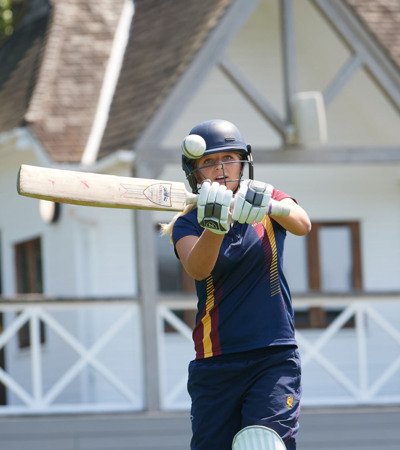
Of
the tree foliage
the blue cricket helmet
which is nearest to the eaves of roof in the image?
the tree foliage

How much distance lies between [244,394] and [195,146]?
1.05 metres

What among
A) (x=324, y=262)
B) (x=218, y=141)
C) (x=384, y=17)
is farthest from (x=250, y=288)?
(x=324, y=262)

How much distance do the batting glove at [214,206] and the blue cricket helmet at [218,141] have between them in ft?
1.73

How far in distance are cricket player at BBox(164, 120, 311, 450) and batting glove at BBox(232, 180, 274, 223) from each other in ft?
1.33

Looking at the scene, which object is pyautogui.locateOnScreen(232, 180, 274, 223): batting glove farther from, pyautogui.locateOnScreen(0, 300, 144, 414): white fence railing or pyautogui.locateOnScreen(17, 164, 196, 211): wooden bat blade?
pyautogui.locateOnScreen(0, 300, 144, 414): white fence railing

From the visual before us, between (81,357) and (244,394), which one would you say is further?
(81,357)

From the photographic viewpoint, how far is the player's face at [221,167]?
5723mm

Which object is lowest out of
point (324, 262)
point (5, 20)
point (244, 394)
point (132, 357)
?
point (132, 357)

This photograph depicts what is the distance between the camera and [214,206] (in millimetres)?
5172

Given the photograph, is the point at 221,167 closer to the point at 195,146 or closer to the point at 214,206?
the point at 195,146

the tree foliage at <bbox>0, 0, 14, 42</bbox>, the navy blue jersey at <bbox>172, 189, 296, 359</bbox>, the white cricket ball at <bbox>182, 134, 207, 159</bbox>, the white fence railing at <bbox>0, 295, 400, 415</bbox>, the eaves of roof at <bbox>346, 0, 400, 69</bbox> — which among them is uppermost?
the tree foliage at <bbox>0, 0, 14, 42</bbox>

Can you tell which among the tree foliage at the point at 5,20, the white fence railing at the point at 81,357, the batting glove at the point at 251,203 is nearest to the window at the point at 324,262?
the white fence railing at the point at 81,357

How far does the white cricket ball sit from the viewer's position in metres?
5.54

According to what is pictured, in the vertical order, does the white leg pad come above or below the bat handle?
below
